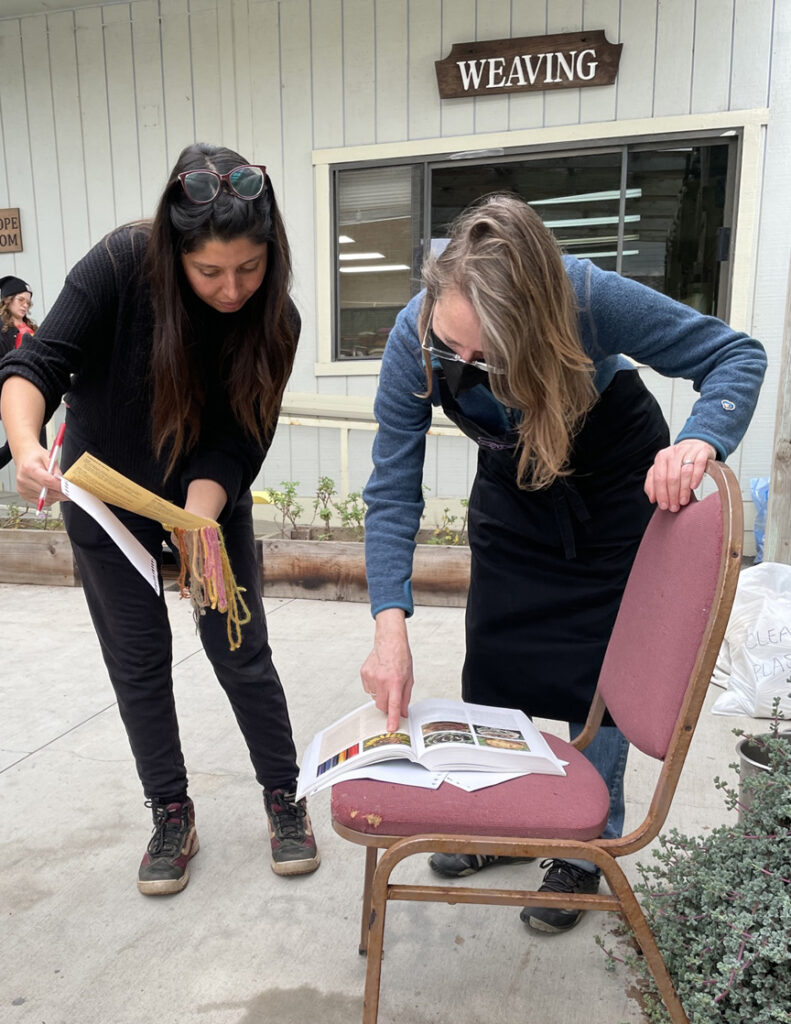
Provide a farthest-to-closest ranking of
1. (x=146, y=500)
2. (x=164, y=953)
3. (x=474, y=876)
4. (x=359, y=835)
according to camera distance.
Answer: (x=474, y=876)
(x=164, y=953)
(x=146, y=500)
(x=359, y=835)

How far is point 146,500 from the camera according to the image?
1.51 meters

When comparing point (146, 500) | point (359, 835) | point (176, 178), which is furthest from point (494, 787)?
point (176, 178)

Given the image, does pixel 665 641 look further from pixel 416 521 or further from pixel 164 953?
pixel 164 953

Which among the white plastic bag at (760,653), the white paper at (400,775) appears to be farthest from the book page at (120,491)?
the white plastic bag at (760,653)

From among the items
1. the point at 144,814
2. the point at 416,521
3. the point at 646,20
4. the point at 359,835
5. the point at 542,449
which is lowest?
the point at 144,814

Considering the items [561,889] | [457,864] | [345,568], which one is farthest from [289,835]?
[345,568]

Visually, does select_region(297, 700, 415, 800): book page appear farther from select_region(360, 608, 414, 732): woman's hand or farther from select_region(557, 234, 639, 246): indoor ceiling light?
select_region(557, 234, 639, 246): indoor ceiling light

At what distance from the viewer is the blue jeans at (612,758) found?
1730 millimetres

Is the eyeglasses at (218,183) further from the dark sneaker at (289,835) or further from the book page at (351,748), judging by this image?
the dark sneaker at (289,835)

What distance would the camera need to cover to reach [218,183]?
5.00ft

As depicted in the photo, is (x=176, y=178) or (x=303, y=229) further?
(x=303, y=229)

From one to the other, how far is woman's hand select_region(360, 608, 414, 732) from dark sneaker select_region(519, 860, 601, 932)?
0.65 metres

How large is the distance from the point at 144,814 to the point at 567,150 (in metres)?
4.11

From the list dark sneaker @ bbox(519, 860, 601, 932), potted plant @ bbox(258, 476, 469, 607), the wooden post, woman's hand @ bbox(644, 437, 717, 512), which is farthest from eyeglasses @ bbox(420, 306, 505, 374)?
potted plant @ bbox(258, 476, 469, 607)
